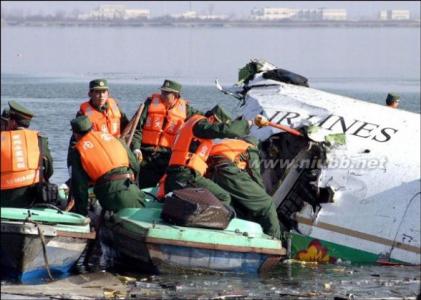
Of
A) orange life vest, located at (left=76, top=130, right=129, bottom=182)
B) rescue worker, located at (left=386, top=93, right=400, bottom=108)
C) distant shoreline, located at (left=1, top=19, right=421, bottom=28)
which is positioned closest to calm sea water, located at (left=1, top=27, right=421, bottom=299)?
orange life vest, located at (left=76, top=130, right=129, bottom=182)

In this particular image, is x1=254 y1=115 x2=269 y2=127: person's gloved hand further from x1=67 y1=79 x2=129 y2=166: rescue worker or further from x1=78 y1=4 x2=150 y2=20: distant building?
x1=78 y1=4 x2=150 y2=20: distant building

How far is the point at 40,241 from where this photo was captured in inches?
506

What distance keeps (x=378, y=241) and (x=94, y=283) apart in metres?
3.53

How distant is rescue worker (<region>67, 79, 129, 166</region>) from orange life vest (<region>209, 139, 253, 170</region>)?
149 cm

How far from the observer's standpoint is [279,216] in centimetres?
1559

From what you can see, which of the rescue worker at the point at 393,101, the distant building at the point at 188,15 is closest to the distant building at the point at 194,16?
the distant building at the point at 188,15

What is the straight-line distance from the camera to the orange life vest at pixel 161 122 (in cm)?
1602

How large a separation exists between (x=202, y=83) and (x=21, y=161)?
27.2 meters

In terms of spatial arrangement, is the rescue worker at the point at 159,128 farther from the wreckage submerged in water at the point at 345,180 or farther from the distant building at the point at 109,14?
the distant building at the point at 109,14

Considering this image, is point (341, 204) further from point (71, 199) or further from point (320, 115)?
point (71, 199)

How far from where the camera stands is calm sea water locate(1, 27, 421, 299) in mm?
13898

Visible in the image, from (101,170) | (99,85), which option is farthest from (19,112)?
(99,85)

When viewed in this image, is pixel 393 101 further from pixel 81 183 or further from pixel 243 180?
pixel 81 183

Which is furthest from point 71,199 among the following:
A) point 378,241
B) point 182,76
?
point 182,76
